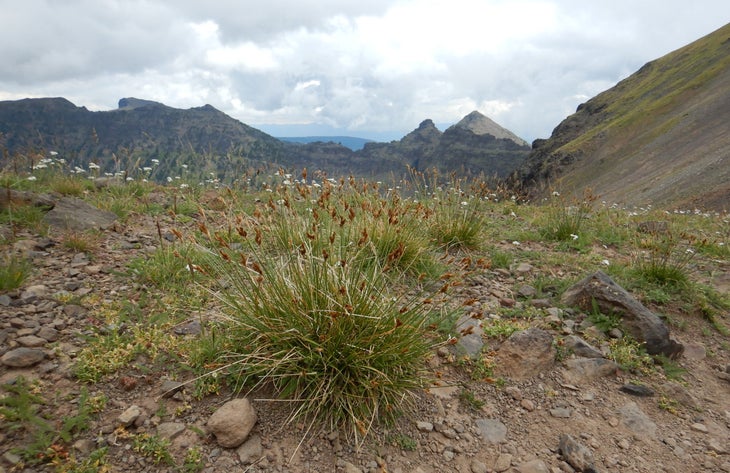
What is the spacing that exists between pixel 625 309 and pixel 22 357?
499cm

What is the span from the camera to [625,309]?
3.90 m

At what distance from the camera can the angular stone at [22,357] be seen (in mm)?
2547

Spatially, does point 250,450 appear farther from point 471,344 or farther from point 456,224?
point 456,224

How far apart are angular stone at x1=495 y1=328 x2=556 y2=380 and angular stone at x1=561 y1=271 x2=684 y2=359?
0.98 meters

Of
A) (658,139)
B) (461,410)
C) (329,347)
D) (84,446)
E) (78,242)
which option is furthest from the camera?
(658,139)

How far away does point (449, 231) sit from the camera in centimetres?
562

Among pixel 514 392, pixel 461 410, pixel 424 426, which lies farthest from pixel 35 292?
pixel 514 392

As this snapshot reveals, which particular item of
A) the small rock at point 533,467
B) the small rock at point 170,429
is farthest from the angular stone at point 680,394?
the small rock at point 170,429

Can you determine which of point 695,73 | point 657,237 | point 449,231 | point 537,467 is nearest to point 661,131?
point 695,73

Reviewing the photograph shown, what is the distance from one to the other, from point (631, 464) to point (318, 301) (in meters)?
2.27

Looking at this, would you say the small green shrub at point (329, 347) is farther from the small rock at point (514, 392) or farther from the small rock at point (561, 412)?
the small rock at point (561, 412)

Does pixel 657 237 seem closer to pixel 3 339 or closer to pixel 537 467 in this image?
pixel 537 467

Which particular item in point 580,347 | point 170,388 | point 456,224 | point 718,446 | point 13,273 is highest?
point 456,224

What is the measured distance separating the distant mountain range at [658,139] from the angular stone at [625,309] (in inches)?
469
